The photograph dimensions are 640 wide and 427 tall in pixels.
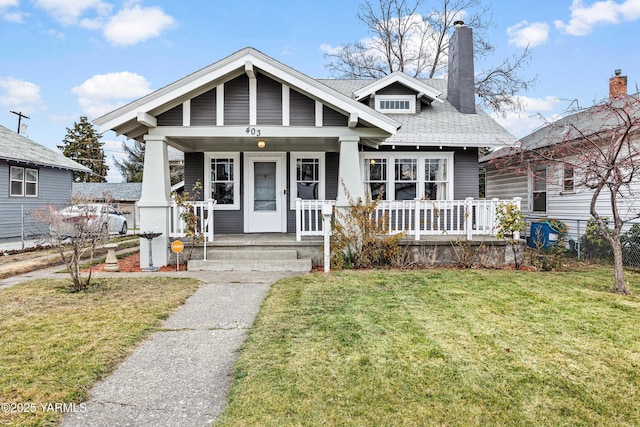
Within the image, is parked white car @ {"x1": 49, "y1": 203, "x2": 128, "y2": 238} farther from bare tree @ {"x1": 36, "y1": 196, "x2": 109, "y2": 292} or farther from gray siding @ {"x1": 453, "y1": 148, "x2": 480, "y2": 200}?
gray siding @ {"x1": 453, "y1": 148, "x2": 480, "y2": 200}

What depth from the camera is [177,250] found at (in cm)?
742

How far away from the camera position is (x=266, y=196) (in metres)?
10.2

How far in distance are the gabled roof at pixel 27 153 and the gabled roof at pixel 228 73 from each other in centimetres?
990

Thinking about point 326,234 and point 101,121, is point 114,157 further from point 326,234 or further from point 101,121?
point 326,234

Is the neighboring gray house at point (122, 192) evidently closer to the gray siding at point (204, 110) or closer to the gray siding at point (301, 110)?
the gray siding at point (204, 110)

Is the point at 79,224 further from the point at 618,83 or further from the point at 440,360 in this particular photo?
the point at 618,83

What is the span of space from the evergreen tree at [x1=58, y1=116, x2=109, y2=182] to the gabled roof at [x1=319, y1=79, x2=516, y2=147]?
38580 mm

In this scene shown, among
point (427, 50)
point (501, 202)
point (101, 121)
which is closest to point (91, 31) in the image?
point (101, 121)

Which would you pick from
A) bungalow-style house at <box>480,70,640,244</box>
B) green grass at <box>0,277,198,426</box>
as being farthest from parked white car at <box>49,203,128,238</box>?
bungalow-style house at <box>480,70,640,244</box>

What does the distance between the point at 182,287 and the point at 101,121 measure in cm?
388

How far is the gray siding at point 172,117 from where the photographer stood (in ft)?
25.4

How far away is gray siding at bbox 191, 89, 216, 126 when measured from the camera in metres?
7.75

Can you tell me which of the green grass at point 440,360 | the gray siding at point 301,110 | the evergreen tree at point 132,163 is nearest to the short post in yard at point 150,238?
the green grass at point 440,360

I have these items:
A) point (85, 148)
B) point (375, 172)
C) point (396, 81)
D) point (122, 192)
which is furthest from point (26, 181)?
point (85, 148)
